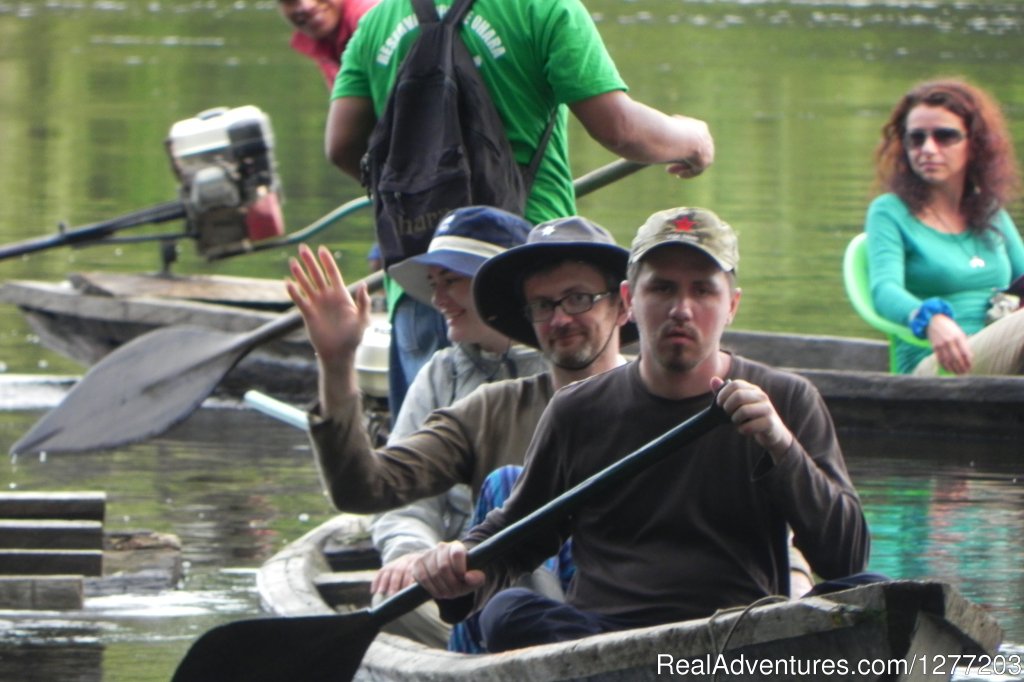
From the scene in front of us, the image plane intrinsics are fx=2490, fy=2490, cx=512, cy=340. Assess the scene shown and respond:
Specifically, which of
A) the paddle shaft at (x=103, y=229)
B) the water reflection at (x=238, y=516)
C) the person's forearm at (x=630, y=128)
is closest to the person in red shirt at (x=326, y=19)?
the water reflection at (x=238, y=516)

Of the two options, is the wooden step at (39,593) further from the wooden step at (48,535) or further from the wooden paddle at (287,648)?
the wooden paddle at (287,648)

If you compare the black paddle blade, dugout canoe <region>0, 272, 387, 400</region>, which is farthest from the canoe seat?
the black paddle blade

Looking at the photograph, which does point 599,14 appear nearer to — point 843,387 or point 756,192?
point 756,192

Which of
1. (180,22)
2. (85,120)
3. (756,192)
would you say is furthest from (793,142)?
(180,22)

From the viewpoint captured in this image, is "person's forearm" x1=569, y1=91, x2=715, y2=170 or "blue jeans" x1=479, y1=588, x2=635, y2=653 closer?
"blue jeans" x1=479, y1=588, x2=635, y2=653

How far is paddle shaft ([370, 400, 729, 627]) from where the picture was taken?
4.04 metres

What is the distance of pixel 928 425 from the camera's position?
881 centimetres

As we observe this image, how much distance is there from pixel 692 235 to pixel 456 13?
66.7 inches

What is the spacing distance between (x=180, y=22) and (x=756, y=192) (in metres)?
24.6

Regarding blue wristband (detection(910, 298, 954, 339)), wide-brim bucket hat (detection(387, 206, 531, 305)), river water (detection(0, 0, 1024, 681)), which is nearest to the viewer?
wide-brim bucket hat (detection(387, 206, 531, 305))

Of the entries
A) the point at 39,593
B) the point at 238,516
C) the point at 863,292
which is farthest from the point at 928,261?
the point at 39,593

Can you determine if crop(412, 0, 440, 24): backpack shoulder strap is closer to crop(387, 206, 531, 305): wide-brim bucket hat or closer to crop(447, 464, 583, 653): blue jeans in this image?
crop(387, 206, 531, 305): wide-brim bucket hat

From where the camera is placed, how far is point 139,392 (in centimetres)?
672

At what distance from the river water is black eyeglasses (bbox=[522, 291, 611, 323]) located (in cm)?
161
